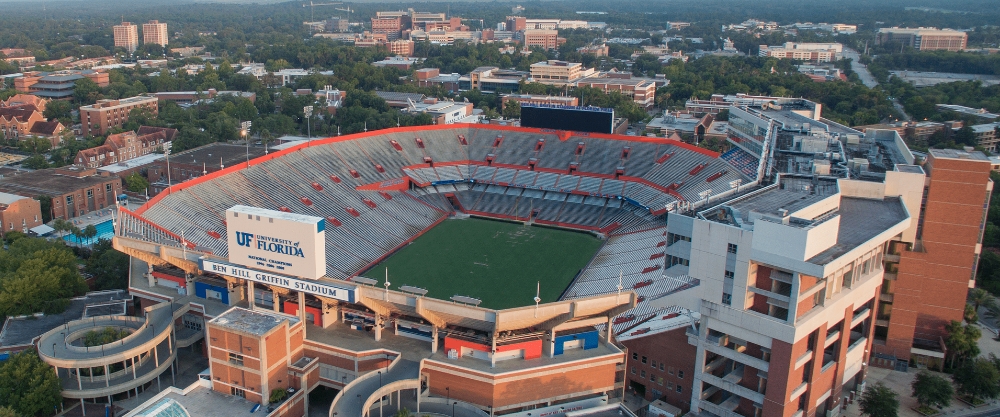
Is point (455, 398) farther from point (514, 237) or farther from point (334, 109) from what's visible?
point (334, 109)

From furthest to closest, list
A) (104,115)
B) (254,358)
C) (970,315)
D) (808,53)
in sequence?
(808,53) → (104,115) → (970,315) → (254,358)

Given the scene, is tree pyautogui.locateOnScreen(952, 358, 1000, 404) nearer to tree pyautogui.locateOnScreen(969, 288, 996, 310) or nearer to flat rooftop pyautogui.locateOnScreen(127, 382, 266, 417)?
tree pyautogui.locateOnScreen(969, 288, 996, 310)

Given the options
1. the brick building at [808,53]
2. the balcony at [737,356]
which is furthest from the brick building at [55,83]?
the brick building at [808,53]

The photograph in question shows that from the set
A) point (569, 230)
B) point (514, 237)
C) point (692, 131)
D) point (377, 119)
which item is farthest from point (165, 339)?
point (692, 131)

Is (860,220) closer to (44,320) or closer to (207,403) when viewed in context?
(207,403)

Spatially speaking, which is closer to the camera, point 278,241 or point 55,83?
point 278,241

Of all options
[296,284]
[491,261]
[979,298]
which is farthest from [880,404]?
[491,261]

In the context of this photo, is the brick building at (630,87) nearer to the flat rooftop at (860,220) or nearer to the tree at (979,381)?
the flat rooftop at (860,220)
